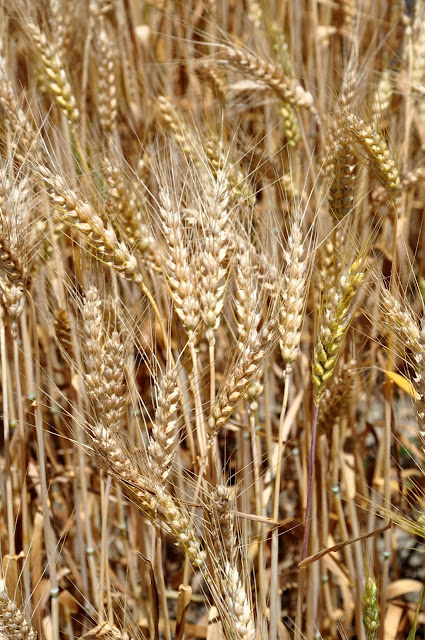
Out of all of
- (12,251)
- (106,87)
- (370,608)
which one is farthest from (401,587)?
(106,87)

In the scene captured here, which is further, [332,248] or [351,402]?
[351,402]

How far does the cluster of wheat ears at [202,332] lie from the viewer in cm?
96

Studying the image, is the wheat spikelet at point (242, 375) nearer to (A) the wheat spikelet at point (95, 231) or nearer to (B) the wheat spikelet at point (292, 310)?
(B) the wheat spikelet at point (292, 310)

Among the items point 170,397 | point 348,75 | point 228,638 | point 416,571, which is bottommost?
point 416,571

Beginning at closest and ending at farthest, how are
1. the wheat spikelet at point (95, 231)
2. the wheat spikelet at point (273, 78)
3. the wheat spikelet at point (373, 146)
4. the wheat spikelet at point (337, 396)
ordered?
1. the wheat spikelet at point (95, 231)
2. the wheat spikelet at point (373, 146)
3. the wheat spikelet at point (337, 396)
4. the wheat spikelet at point (273, 78)

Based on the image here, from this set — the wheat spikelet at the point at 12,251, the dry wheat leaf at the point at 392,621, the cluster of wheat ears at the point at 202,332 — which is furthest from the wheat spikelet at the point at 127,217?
the dry wheat leaf at the point at 392,621

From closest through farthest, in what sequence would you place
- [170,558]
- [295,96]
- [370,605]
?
1. [370,605]
2. [295,96]
3. [170,558]

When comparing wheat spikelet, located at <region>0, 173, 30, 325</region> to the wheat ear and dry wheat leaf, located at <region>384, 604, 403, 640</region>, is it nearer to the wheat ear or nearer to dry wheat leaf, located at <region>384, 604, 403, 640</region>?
the wheat ear

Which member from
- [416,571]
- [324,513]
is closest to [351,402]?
[324,513]

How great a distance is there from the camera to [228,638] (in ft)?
3.06

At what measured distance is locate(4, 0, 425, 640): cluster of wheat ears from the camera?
A: 96 cm

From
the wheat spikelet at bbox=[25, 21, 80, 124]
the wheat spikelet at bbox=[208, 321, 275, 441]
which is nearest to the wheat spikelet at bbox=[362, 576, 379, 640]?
the wheat spikelet at bbox=[208, 321, 275, 441]

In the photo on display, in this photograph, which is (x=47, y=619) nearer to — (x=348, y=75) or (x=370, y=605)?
(x=370, y=605)

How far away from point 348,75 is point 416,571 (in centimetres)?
122
